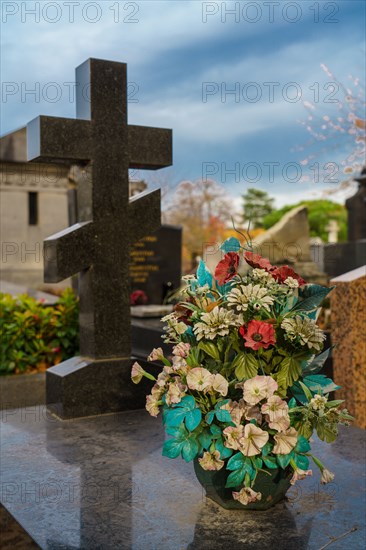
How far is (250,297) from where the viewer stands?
2.32m

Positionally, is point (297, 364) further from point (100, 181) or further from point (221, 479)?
point (100, 181)

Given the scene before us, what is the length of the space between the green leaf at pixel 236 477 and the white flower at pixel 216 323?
1.55 feet

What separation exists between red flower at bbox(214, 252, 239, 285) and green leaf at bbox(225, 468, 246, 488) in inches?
26.6

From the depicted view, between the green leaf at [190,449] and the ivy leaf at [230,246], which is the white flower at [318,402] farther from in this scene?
the ivy leaf at [230,246]

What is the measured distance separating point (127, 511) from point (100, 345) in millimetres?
2058

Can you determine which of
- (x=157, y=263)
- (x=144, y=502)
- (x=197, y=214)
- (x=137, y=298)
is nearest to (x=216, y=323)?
(x=144, y=502)

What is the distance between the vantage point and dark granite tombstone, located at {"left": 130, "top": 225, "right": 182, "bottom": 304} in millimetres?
12203

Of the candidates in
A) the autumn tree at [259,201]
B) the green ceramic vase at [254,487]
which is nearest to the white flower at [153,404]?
the green ceramic vase at [254,487]

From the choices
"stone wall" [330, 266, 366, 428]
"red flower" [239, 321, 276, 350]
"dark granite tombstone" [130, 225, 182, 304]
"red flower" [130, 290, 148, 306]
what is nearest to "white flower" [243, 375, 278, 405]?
"red flower" [239, 321, 276, 350]

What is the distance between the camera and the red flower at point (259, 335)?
2.25 meters

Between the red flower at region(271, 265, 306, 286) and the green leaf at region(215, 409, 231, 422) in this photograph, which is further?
the red flower at region(271, 265, 306, 286)

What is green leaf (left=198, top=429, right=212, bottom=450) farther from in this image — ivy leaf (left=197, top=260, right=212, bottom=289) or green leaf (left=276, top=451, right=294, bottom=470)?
ivy leaf (left=197, top=260, right=212, bottom=289)

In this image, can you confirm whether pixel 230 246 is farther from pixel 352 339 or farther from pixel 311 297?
pixel 352 339

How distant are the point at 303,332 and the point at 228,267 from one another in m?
0.37
